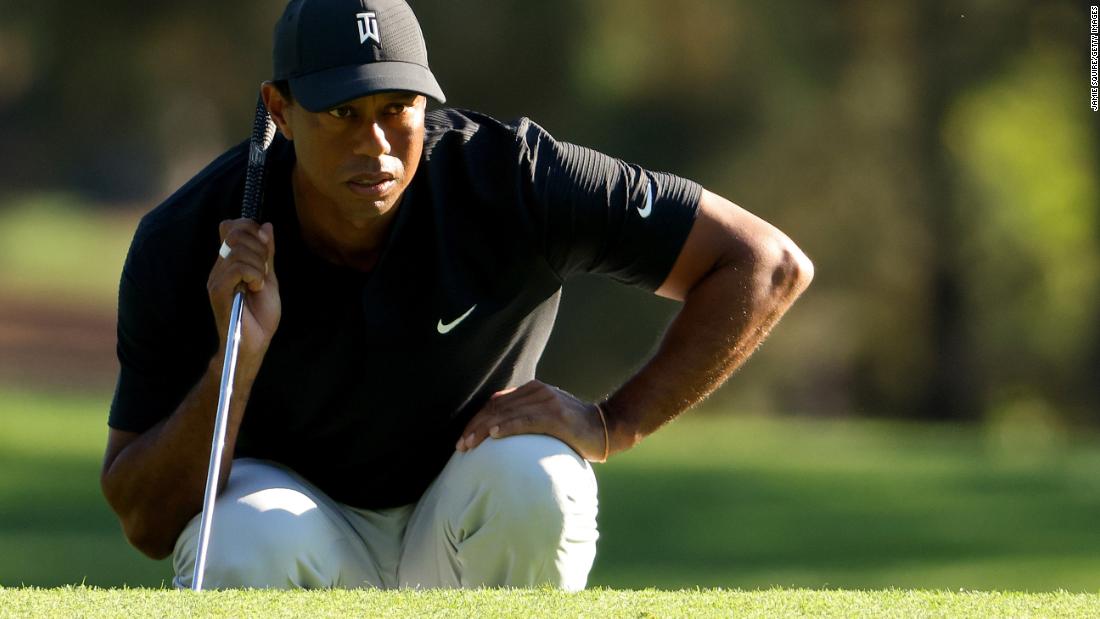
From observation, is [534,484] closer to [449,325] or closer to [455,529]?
[455,529]

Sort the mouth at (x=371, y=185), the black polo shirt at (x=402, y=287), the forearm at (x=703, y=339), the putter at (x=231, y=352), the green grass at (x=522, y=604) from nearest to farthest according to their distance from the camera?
the green grass at (x=522, y=604)
the putter at (x=231, y=352)
the mouth at (x=371, y=185)
the black polo shirt at (x=402, y=287)
the forearm at (x=703, y=339)

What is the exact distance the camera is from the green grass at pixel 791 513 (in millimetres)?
6211

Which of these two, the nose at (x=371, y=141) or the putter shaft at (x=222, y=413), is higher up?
the nose at (x=371, y=141)

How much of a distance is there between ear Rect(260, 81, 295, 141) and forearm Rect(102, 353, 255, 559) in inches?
17.6

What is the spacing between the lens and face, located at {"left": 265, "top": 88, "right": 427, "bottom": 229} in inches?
108

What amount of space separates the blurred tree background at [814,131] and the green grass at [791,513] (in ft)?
6.55

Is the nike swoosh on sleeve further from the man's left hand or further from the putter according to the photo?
the putter

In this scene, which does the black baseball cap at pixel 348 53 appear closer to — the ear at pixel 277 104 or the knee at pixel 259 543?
the ear at pixel 277 104

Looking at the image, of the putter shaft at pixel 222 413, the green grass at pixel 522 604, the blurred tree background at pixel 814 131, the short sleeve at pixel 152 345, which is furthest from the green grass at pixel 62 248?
the green grass at pixel 522 604

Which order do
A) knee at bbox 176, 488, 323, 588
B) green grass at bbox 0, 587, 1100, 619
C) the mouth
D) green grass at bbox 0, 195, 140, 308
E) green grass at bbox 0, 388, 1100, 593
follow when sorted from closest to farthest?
1. green grass at bbox 0, 587, 1100, 619
2. knee at bbox 176, 488, 323, 588
3. the mouth
4. green grass at bbox 0, 388, 1100, 593
5. green grass at bbox 0, 195, 140, 308

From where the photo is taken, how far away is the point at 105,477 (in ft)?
9.61

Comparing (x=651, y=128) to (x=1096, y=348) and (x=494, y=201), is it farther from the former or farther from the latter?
(x=494, y=201)

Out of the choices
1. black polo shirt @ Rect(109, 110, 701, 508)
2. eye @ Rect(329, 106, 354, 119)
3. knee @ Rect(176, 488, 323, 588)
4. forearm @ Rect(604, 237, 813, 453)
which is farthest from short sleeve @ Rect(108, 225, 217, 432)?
forearm @ Rect(604, 237, 813, 453)

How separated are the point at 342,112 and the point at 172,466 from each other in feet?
2.19
